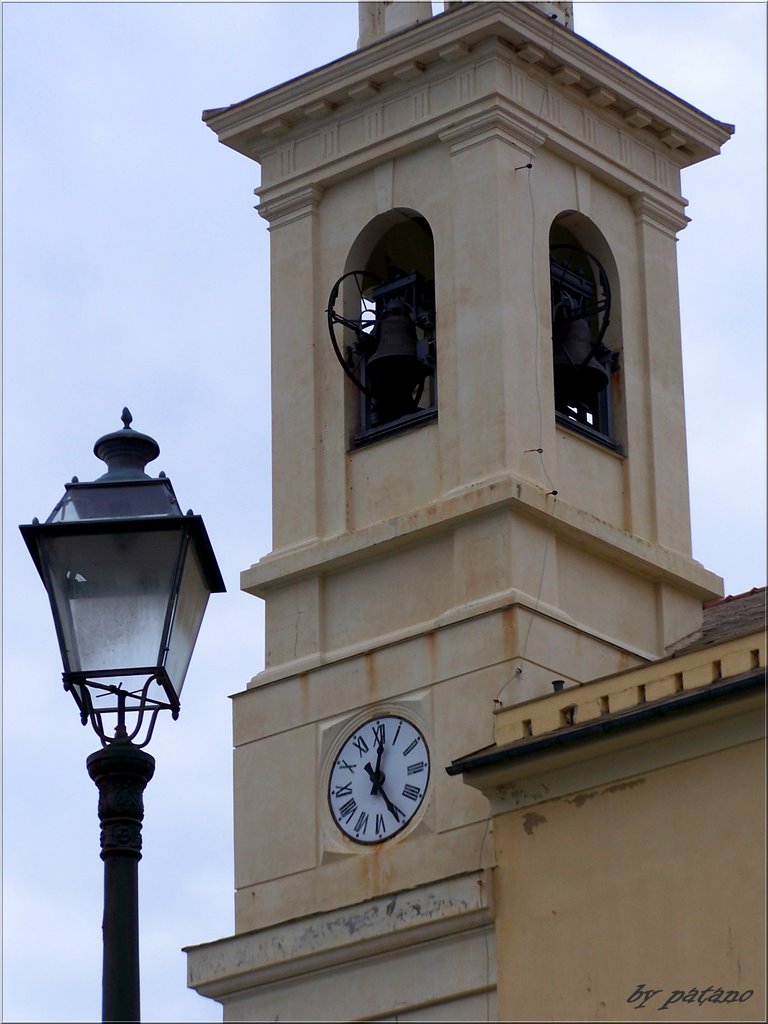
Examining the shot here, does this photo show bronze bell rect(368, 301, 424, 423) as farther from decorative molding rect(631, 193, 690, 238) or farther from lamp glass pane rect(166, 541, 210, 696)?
lamp glass pane rect(166, 541, 210, 696)

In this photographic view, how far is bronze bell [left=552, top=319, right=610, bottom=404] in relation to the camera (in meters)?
22.8

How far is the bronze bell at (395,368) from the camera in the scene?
2255cm

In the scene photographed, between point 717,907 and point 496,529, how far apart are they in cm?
412

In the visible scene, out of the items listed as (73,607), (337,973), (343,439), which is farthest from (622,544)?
(73,607)

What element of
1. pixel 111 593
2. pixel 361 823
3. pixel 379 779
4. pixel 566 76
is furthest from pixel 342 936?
pixel 111 593

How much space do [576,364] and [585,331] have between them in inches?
16.2

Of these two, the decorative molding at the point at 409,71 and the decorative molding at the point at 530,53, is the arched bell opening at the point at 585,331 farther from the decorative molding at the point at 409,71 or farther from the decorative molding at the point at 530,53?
the decorative molding at the point at 409,71

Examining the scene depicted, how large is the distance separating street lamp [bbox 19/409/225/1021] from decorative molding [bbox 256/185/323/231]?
44.4 feet

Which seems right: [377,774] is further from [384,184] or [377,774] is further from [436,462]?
[384,184]

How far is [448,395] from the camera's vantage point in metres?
22.2

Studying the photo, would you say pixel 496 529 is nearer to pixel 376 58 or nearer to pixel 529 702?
pixel 529 702

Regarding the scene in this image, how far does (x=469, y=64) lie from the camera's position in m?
22.9

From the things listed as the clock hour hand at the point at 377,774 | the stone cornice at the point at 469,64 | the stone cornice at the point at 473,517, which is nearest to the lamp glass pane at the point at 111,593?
the stone cornice at the point at 473,517

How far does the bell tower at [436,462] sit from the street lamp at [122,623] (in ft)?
31.3
